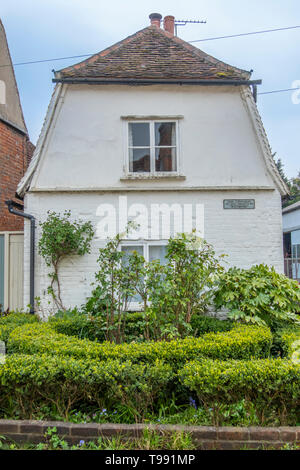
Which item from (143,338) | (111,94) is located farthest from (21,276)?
(111,94)

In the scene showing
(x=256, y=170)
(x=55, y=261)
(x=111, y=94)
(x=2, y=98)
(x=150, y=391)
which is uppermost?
(x=2, y=98)

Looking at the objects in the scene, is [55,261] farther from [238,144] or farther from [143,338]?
[238,144]

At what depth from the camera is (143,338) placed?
205 inches

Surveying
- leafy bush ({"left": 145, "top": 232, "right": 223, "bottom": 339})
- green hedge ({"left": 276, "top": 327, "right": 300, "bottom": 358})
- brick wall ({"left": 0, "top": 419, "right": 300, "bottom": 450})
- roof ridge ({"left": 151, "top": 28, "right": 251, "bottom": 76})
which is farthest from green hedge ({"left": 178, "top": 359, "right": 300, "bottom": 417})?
roof ridge ({"left": 151, "top": 28, "right": 251, "bottom": 76})

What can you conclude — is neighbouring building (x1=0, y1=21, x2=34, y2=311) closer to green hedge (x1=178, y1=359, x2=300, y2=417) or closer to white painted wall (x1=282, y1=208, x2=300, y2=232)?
green hedge (x1=178, y1=359, x2=300, y2=417)

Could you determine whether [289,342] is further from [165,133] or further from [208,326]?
[165,133]

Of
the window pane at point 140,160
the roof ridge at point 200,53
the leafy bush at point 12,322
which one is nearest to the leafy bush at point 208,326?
the leafy bush at point 12,322

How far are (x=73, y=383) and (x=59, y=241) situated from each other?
363 cm

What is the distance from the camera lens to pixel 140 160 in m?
7.61

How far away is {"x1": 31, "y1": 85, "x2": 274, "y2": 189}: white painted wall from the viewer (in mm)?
7387

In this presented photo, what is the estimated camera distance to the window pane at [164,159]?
25.0 feet

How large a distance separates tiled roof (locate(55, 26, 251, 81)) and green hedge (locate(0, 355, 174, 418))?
19.5 feet

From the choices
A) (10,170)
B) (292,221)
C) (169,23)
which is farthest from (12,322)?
(292,221)
